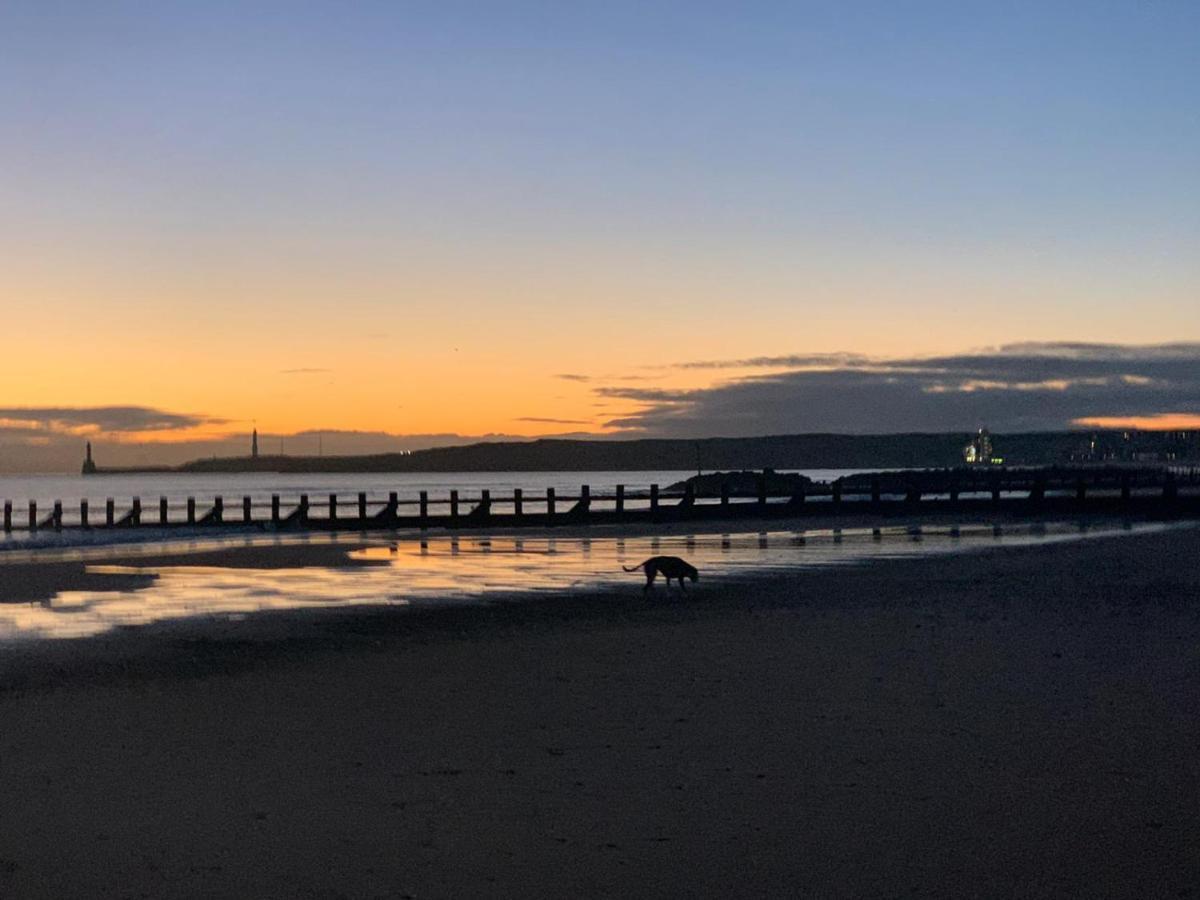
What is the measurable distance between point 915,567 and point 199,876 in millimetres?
20434

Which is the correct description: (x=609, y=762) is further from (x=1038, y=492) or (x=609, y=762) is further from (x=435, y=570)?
(x=1038, y=492)

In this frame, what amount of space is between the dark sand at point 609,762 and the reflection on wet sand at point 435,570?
12.8ft

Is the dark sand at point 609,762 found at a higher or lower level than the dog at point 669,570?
lower

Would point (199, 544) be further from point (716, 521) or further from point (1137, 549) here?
point (1137, 549)

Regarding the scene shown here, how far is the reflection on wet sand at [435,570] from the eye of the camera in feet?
62.3

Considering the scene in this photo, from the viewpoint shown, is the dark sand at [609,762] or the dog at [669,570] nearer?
the dark sand at [609,762]

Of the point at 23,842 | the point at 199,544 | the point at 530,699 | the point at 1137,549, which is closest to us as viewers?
the point at 23,842

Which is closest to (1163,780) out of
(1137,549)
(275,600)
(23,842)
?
(23,842)

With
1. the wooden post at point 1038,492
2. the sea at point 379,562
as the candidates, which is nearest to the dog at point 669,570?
the sea at point 379,562

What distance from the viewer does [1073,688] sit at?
36.6 ft

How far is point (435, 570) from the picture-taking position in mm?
26406

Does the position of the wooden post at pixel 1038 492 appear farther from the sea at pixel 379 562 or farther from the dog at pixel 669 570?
the dog at pixel 669 570

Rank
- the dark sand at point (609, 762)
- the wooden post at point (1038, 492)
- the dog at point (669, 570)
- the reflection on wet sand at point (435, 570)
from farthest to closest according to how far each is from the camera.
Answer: the wooden post at point (1038, 492), the dog at point (669, 570), the reflection on wet sand at point (435, 570), the dark sand at point (609, 762)

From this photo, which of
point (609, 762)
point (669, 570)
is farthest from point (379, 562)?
point (609, 762)
